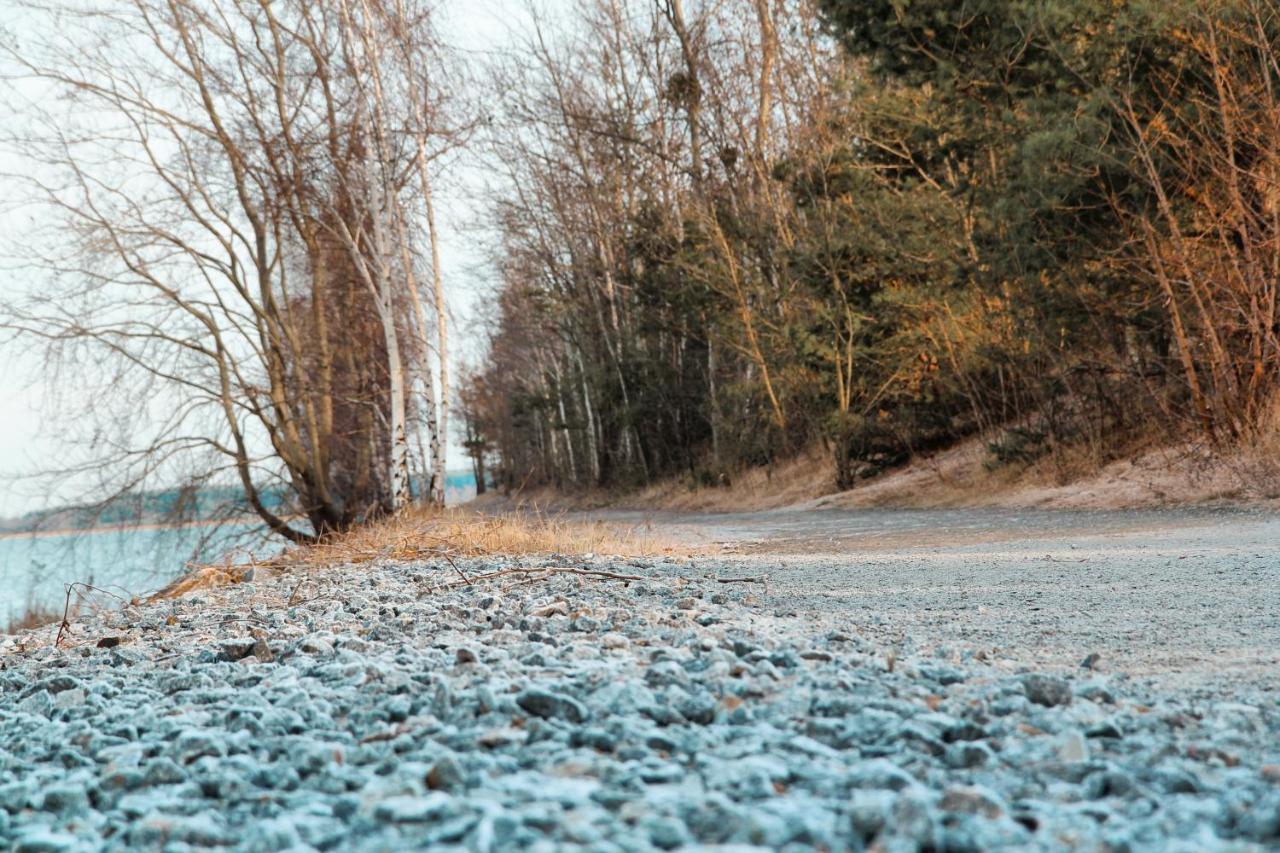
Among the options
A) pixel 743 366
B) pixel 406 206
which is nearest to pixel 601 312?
pixel 743 366

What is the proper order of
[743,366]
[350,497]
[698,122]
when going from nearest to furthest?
[350,497] → [698,122] → [743,366]

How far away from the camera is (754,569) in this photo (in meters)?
7.04

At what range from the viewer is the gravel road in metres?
1.73

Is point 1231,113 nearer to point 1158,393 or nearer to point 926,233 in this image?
point 1158,393

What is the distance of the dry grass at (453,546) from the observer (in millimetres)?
8227

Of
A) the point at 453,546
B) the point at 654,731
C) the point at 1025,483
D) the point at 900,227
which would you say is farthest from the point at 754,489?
the point at 654,731

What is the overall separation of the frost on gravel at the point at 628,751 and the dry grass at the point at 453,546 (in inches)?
174

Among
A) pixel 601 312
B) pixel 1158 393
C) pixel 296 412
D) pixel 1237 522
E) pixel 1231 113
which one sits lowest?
pixel 1237 522

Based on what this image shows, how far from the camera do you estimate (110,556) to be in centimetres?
1411

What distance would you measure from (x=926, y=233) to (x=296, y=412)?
11036mm

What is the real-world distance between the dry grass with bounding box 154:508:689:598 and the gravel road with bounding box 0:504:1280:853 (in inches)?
135

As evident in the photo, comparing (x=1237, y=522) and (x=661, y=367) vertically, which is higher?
(x=661, y=367)

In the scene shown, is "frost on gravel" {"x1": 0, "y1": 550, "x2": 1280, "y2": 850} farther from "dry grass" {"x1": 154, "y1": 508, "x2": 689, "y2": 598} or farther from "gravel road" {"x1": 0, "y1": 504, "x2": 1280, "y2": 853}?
"dry grass" {"x1": 154, "y1": 508, "x2": 689, "y2": 598}

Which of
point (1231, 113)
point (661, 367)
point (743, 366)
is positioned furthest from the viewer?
point (661, 367)
